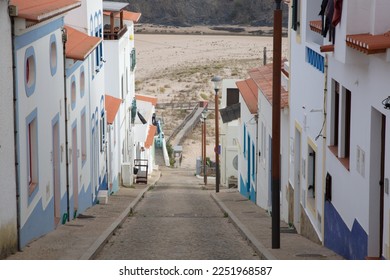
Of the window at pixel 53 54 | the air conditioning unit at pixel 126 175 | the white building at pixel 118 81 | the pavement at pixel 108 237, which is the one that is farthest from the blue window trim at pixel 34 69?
the air conditioning unit at pixel 126 175

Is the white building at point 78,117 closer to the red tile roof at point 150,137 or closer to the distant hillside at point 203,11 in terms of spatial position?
the red tile roof at point 150,137

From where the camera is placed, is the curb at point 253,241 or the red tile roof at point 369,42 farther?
the curb at point 253,241

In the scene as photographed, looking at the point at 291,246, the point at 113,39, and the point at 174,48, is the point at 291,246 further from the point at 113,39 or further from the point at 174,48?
the point at 174,48

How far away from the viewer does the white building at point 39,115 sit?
13.6m

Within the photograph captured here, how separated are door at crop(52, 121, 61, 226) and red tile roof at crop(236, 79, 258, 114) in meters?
9.18

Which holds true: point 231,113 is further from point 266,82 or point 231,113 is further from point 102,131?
point 266,82

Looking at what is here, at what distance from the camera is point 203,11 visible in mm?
124062

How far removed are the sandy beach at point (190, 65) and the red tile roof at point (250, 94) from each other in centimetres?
2228

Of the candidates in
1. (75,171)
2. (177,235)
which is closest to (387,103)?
(177,235)

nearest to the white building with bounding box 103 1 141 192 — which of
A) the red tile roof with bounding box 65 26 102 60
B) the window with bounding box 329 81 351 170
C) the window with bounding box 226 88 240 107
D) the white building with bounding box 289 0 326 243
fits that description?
the window with bounding box 226 88 240 107

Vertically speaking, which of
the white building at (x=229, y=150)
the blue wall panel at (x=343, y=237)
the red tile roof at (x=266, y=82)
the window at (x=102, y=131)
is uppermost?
→ the red tile roof at (x=266, y=82)

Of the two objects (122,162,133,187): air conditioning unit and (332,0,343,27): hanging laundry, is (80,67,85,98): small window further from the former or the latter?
(122,162,133,187): air conditioning unit
